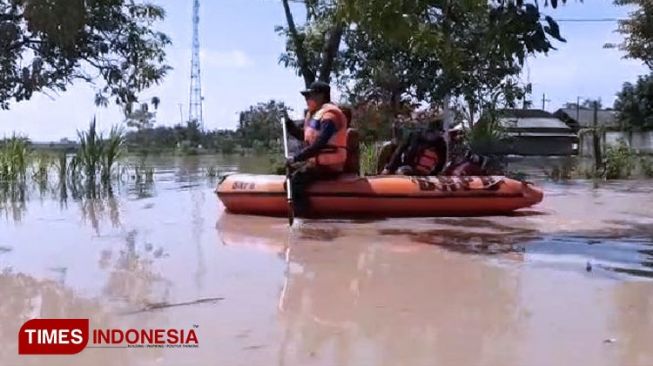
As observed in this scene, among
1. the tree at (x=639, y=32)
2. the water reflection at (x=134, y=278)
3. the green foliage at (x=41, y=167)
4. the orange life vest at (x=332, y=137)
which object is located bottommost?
the water reflection at (x=134, y=278)

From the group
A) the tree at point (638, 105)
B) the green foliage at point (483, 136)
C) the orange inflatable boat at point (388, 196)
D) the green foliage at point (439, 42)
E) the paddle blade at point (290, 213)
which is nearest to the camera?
the green foliage at point (439, 42)

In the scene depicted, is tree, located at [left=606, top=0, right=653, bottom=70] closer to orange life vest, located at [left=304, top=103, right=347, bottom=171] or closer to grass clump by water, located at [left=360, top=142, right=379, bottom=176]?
grass clump by water, located at [left=360, top=142, right=379, bottom=176]

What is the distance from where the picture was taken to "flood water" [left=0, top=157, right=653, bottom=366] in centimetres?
366

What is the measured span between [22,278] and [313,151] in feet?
11.8

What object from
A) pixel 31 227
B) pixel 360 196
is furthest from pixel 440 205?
A: pixel 31 227

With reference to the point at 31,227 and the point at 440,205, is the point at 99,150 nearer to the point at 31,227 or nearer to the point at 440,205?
the point at 31,227

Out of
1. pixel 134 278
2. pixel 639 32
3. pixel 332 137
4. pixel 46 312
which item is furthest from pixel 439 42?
pixel 639 32

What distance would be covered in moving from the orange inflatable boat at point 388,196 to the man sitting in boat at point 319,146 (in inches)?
4.3

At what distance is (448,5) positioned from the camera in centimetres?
748

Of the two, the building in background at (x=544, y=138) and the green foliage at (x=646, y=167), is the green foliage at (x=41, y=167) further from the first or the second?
the building in background at (x=544, y=138)

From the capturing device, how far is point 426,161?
9180mm

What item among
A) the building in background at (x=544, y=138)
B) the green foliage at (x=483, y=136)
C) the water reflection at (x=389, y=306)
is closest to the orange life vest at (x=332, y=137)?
the water reflection at (x=389, y=306)

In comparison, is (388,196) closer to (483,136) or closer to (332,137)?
(332,137)

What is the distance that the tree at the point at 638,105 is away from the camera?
89.4 ft
